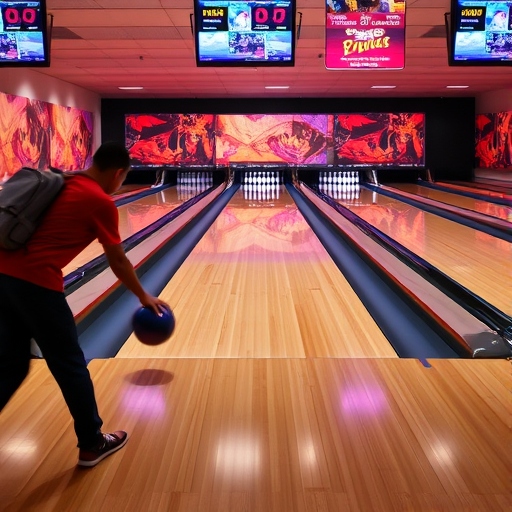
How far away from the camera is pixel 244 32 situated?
4941 millimetres

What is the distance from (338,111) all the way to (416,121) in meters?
1.53

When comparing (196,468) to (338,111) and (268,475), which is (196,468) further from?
(338,111)

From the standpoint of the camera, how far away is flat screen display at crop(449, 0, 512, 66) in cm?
489

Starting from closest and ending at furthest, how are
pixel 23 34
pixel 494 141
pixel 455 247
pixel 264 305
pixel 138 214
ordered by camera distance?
pixel 264 305 → pixel 23 34 → pixel 455 247 → pixel 138 214 → pixel 494 141

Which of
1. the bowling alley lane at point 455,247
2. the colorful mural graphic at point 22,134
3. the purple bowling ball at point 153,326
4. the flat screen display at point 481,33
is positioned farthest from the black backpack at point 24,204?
the colorful mural graphic at point 22,134

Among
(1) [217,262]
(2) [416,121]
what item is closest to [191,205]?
(1) [217,262]

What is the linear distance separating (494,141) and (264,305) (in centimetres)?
1017

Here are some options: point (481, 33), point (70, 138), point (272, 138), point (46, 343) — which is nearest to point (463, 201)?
point (481, 33)

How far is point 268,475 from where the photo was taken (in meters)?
1.71

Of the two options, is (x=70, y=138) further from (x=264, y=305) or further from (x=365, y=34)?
(x=264, y=305)

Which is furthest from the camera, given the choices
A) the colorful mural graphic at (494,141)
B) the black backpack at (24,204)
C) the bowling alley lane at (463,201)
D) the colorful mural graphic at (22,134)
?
the colorful mural graphic at (494,141)

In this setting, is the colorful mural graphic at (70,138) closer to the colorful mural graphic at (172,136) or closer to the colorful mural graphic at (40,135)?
the colorful mural graphic at (40,135)

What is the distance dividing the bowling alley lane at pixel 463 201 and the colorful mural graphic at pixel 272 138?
72.8 inches

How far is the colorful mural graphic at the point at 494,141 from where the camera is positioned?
1184 cm
